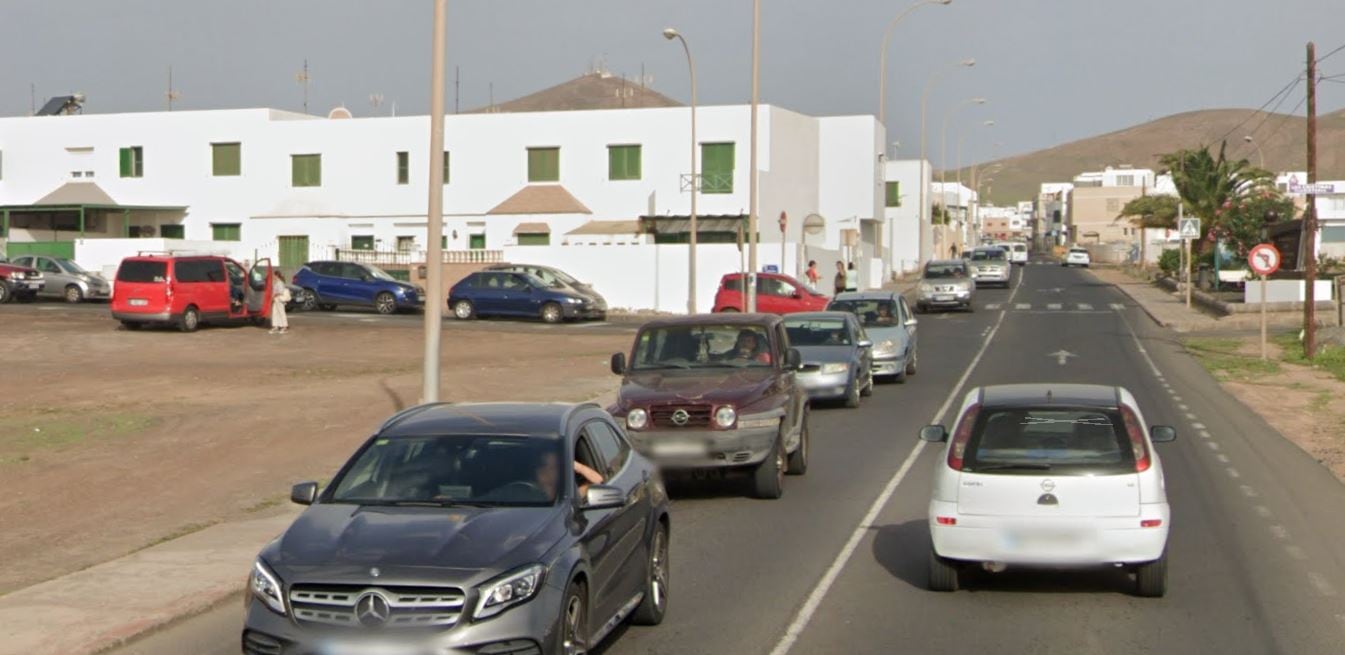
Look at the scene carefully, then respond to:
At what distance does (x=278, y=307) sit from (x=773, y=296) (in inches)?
594

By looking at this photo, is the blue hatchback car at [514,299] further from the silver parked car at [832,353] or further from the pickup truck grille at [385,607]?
the pickup truck grille at [385,607]

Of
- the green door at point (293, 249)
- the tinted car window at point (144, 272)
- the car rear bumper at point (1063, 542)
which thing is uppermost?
the green door at point (293, 249)

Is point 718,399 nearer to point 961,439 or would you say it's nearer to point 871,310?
point 961,439

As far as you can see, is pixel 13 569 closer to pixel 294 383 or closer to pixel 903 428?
pixel 903 428

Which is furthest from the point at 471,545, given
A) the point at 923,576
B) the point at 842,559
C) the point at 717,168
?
the point at 717,168

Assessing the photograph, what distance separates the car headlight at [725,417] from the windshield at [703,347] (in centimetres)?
156

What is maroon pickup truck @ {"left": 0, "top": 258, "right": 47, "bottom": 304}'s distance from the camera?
4975cm

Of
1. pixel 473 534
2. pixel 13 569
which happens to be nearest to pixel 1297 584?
pixel 473 534

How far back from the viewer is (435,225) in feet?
57.0

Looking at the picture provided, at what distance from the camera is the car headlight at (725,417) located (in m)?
14.7

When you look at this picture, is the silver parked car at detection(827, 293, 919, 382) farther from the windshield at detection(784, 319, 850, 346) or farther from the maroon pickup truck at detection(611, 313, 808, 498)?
the maroon pickup truck at detection(611, 313, 808, 498)

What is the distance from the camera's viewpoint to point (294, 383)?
26922 mm

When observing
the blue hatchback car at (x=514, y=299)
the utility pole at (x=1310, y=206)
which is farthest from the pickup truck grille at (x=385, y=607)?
the blue hatchback car at (x=514, y=299)

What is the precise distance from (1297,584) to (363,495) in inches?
264
